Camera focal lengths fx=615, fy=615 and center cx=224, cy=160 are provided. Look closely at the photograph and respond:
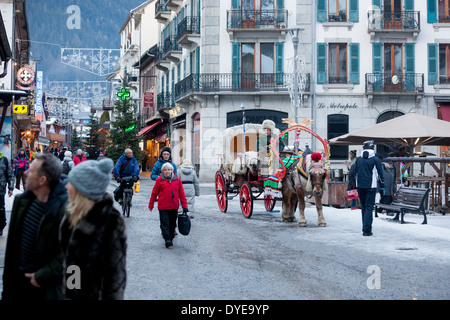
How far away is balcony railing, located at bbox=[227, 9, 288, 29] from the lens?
32844 millimetres

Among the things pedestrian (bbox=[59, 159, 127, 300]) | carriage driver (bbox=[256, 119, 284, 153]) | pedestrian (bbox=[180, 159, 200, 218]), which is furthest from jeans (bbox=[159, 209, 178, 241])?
pedestrian (bbox=[59, 159, 127, 300])

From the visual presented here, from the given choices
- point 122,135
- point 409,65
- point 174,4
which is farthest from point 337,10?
point 122,135

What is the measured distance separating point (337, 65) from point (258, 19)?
4897mm

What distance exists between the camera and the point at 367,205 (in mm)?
12375

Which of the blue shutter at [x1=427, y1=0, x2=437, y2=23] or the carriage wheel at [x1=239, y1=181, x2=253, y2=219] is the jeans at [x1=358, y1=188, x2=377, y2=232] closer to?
the carriage wheel at [x1=239, y1=181, x2=253, y2=219]

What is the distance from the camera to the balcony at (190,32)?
34.4 m

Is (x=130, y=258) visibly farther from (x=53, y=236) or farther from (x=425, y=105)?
(x=425, y=105)

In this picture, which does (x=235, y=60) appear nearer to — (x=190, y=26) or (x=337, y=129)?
(x=190, y=26)

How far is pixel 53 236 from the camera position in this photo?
4.01 m

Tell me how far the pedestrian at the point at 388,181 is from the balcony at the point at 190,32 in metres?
19.7

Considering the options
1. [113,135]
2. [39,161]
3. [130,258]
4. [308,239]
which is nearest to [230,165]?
[308,239]

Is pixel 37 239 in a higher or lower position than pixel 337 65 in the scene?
lower

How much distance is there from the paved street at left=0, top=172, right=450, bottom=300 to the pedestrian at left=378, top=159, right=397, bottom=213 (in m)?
2.20
